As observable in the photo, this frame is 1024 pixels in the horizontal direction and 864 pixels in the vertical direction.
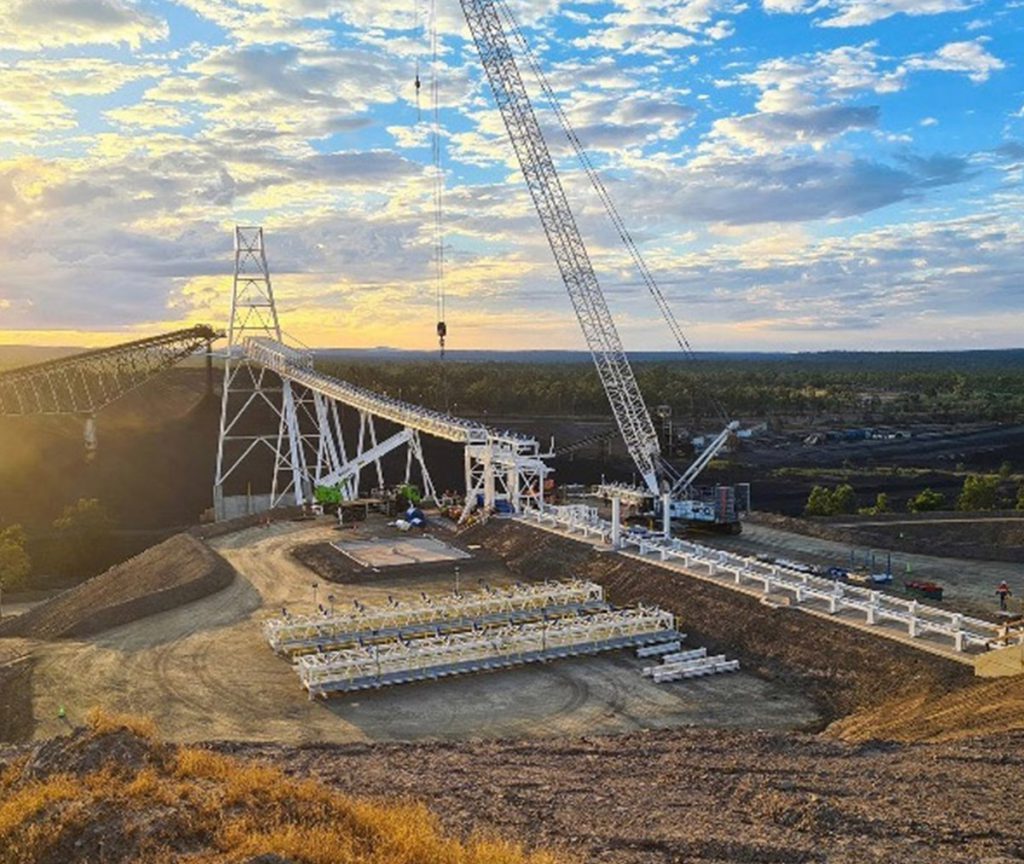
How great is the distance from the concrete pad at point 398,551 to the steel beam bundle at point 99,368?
3640cm

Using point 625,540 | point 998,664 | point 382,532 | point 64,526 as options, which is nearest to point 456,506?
point 382,532

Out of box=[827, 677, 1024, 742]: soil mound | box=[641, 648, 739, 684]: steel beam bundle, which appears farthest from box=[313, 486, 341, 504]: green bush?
box=[827, 677, 1024, 742]: soil mound

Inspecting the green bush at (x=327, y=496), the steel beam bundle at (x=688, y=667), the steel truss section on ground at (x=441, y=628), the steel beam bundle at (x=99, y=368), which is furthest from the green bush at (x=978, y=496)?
the steel beam bundle at (x=99, y=368)

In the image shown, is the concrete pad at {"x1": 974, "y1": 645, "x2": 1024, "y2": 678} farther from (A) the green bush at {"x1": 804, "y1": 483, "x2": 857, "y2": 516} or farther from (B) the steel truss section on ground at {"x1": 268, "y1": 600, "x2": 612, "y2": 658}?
(A) the green bush at {"x1": 804, "y1": 483, "x2": 857, "y2": 516}

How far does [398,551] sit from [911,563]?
24.7 metres

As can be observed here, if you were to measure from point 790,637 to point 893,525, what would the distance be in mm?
28234

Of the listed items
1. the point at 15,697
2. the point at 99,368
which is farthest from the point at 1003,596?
the point at 99,368

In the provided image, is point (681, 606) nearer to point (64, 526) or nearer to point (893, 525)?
point (893, 525)

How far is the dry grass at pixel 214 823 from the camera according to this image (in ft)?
39.2

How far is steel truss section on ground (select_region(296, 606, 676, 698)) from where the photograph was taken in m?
29.1

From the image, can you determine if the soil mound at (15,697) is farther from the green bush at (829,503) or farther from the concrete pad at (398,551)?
the green bush at (829,503)

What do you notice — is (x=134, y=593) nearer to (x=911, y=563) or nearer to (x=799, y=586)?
(x=799, y=586)

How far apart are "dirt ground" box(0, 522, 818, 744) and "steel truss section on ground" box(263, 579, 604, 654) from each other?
1.07m

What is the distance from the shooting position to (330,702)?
92.2ft
